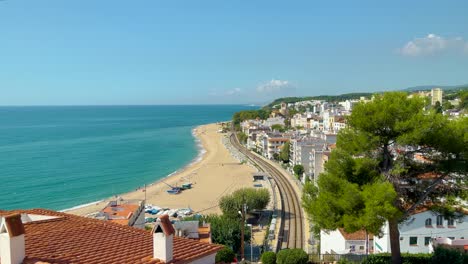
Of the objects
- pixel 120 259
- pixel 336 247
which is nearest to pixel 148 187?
pixel 336 247

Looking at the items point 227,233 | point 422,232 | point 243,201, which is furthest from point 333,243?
point 243,201

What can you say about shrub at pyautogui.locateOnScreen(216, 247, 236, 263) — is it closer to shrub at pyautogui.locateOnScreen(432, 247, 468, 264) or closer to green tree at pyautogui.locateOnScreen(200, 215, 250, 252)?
green tree at pyautogui.locateOnScreen(200, 215, 250, 252)

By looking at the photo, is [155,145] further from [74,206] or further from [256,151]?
[74,206]

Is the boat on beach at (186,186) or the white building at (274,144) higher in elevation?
the white building at (274,144)

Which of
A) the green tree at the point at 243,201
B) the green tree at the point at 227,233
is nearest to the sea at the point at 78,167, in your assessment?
the green tree at the point at 243,201

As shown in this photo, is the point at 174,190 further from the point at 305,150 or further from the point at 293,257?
the point at 293,257

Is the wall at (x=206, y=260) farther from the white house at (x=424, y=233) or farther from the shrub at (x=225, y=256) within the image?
the white house at (x=424, y=233)
